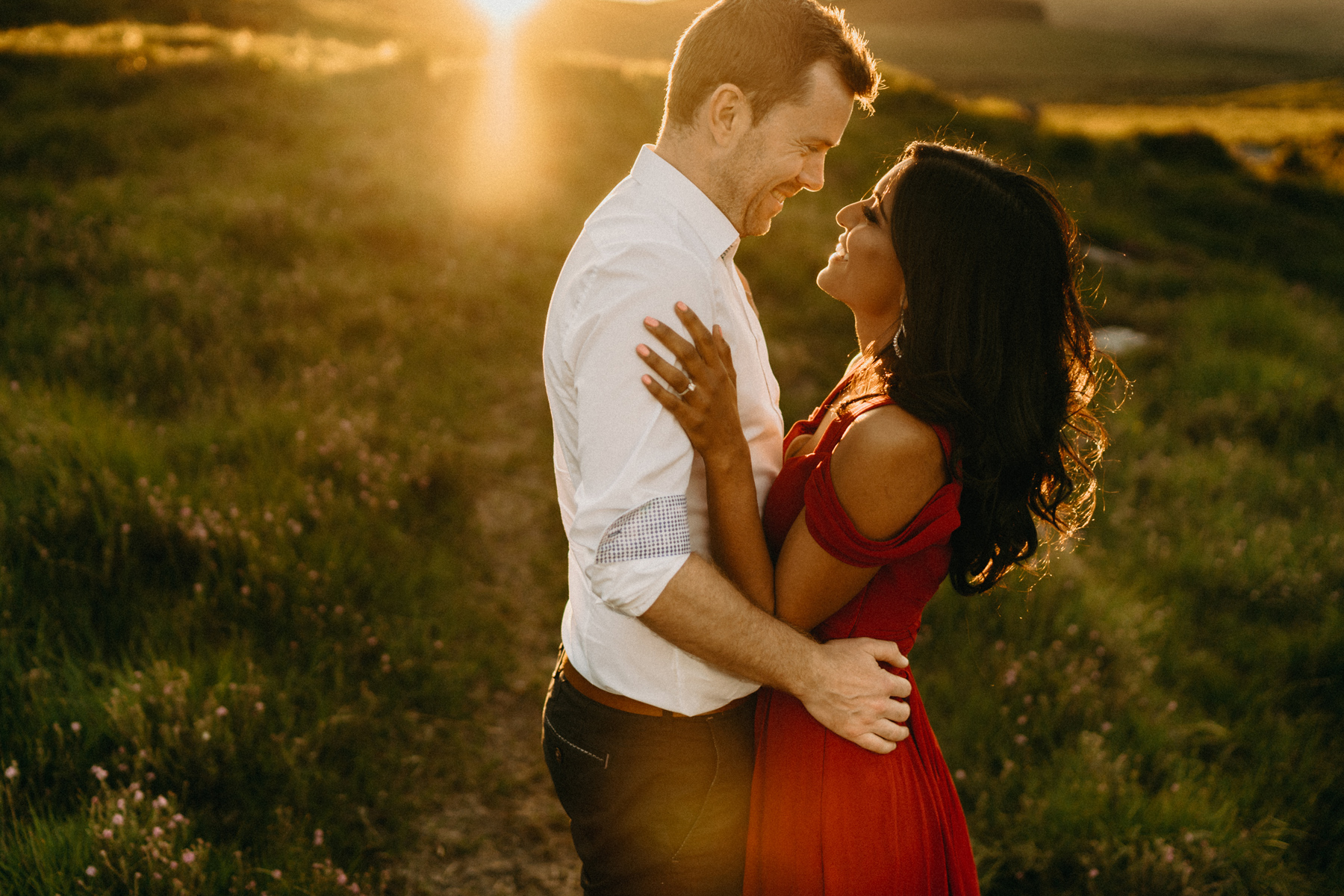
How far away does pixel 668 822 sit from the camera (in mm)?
1955

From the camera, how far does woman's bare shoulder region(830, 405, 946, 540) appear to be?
5.94ft

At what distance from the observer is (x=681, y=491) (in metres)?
1.67

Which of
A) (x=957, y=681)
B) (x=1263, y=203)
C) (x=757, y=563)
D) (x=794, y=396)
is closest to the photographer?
(x=757, y=563)

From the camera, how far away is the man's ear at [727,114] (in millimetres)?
1825

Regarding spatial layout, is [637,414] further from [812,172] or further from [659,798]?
[659,798]

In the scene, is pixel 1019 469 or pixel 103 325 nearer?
pixel 1019 469

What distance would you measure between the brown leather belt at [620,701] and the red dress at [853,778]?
147 millimetres

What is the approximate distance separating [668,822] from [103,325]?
230 inches

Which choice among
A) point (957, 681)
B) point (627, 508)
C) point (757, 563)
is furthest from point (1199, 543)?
point (627, 508)

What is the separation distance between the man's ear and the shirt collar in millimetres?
132

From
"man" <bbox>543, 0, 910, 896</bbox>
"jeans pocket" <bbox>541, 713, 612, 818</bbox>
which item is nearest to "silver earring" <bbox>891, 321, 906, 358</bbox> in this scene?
"man" <bbox>543, 0, 910, 896</bbox>

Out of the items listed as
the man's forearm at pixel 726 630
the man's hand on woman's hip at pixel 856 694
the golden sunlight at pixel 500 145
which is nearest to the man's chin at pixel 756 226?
the man's forearm at pixel 726 630

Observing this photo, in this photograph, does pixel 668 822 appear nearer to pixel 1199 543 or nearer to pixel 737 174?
pixel 737 174

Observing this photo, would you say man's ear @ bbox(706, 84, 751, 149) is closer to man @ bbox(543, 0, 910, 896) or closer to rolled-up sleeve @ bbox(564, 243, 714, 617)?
man @ bbox(543, 0, 910, 896)
